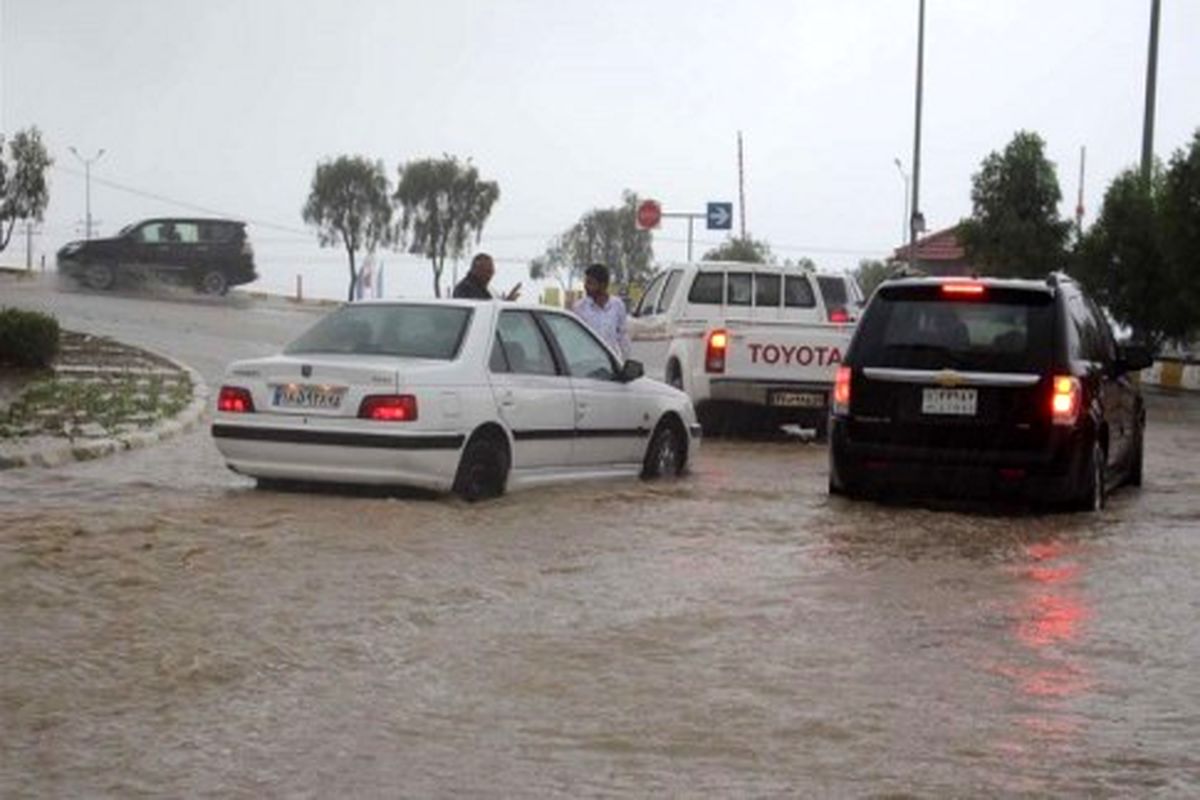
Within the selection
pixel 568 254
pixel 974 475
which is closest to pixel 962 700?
pixel 974 475

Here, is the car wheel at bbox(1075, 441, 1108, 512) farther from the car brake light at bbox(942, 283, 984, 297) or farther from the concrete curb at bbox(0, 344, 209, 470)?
the concrete curb at bbox(0, 344, 209, 470)

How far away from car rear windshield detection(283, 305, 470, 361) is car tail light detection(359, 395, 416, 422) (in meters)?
0.61

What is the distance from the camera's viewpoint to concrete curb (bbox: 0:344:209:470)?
41.6 feet

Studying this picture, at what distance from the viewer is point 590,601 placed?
8.16m

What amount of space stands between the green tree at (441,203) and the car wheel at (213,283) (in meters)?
39.2

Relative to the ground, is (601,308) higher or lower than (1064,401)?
higher

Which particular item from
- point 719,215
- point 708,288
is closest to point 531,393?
point 708,288

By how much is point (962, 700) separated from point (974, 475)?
485 cm

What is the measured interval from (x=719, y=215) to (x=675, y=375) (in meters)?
22.0

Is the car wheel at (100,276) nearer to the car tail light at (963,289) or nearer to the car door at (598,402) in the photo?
the car door at (598,402)

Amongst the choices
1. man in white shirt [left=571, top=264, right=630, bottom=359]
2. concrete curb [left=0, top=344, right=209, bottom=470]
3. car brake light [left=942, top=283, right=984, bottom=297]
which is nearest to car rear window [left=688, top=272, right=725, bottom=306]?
man in white shirt [left=571, top=264, right=630, bottom=359]

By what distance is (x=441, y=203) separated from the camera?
84.7 meters

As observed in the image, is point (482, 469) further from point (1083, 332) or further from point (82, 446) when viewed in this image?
point (1083, 332)

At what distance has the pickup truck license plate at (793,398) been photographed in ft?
58.0
